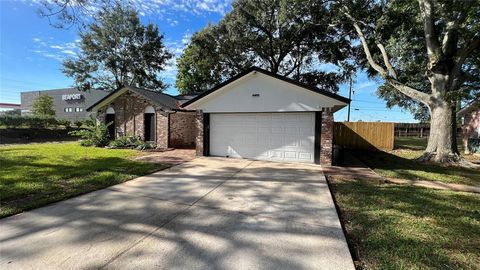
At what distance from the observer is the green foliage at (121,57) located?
25531mm

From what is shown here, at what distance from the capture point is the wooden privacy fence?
1716cm

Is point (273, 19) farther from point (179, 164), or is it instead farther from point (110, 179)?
point (110, 179)

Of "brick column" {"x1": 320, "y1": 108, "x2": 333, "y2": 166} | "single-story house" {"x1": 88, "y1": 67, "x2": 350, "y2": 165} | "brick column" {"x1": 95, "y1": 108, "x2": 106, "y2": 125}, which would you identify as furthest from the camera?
"brick column" {"x1": 95, "y1": 108, "x2": 106, "y2": 125}

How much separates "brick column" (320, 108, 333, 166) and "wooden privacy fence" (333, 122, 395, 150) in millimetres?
9047

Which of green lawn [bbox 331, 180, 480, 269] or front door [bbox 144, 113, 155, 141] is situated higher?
front door [bbox 144, 113, 155, 141]

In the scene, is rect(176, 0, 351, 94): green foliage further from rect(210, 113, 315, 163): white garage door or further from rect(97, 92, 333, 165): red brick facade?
rect(210, 113, 315, 163): white garage door

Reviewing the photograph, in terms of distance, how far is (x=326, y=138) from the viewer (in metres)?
9.13

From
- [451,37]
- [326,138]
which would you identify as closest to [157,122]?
[326,138]

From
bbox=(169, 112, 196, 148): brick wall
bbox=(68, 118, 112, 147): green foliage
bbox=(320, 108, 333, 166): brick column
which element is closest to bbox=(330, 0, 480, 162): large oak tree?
bbox=(320, 108, 333, 166): brick column

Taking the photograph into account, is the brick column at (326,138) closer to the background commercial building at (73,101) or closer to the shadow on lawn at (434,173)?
the shadow on lawn at (434,173)

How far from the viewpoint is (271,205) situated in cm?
484

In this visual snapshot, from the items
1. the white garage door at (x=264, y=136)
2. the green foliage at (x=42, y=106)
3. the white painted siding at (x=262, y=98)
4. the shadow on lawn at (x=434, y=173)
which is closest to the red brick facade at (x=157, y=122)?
the white painted siding at (x=262, y=98)

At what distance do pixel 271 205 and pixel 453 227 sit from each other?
2.84 meters

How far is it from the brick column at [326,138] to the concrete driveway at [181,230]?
3.42 m
